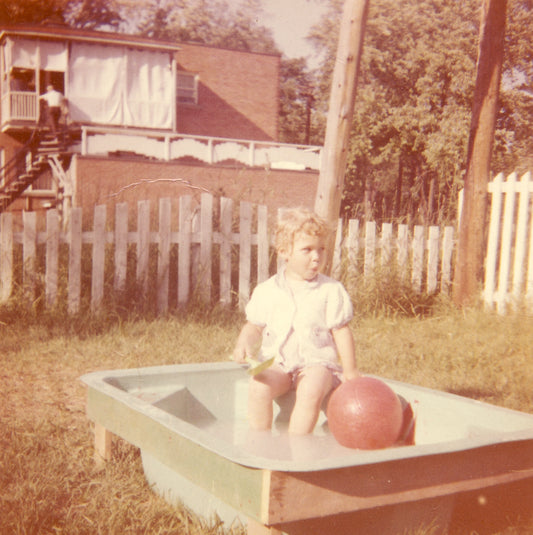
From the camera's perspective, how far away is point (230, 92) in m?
27.0

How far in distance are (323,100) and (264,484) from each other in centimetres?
2770

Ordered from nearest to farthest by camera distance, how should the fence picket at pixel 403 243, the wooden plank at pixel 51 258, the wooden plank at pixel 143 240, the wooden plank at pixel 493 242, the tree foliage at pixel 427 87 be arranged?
the wooden plank at pixel 51 258 < the wooden plank at pixel 143 240 < the fence picket at pixel 403 243 < the wooden plank at pixel 493 242 < the tree foliage at pixel 427 87

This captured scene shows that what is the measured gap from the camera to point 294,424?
9.52ft

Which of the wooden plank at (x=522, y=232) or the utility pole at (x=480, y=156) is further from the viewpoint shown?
the wooden plank at (x=522, y=232)

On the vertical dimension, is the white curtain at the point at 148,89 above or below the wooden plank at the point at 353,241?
above

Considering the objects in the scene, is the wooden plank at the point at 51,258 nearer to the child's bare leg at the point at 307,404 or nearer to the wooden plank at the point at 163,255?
the wooden plank at the point at 163,255

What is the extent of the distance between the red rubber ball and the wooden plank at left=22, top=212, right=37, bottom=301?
4.16m

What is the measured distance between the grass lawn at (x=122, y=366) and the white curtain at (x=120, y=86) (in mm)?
18392

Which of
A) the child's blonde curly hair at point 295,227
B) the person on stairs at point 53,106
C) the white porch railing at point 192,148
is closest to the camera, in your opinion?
the child's blonde curly hair at point 295,227

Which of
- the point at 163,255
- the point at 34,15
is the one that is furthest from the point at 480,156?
the point at 34,15

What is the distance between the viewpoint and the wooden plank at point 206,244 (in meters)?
6.88

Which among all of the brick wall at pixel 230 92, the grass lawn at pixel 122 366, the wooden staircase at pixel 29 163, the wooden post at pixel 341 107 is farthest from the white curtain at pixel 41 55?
the wooden post at pixel 341 107

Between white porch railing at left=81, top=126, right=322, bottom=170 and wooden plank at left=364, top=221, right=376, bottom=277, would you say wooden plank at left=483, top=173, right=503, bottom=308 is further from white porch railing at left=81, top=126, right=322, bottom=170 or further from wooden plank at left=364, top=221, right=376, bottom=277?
white porch railing at left=81, top=126, right=322, bottom=170

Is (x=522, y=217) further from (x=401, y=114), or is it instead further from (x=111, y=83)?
(x=111, y=83)
